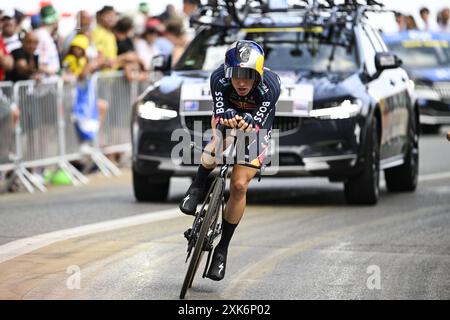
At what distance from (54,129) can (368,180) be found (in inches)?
196

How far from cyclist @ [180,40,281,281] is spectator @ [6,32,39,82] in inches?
299

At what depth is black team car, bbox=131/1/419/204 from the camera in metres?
13.1

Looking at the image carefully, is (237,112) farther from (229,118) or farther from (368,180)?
(368,180)

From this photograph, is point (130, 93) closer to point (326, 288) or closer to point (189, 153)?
point (189, 153)

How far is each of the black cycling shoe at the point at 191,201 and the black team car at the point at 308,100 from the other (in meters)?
4.26

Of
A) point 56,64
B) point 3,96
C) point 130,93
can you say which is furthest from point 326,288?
point 130,93

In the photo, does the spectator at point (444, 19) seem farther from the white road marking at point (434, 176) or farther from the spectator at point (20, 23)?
the spectator at point (20, 23)

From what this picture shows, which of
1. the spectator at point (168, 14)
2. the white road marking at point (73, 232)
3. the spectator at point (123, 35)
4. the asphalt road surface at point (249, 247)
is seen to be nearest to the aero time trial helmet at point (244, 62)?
the asphalt road surface at point (249, 247)

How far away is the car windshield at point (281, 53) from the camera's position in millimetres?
13977

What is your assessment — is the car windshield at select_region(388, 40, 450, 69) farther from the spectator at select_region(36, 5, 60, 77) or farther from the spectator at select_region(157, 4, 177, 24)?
the spectator at select_region(36, 5, 60, 77)

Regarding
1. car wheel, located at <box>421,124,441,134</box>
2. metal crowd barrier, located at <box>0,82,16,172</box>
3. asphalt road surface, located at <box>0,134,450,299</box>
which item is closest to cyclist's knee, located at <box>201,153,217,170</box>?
asphalt road surface, located at <box>0,134,450,299</box>

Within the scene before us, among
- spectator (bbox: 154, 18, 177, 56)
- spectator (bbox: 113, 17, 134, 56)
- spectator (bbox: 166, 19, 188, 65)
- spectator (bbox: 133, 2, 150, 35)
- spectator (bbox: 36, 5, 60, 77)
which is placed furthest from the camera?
spectator (bbox: 133, 2, 150, 35)

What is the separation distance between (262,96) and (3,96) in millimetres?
7042

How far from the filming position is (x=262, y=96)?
8.80 m
